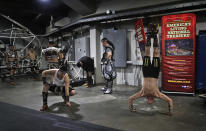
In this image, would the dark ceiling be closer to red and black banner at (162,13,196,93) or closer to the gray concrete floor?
red and black banner at (162,13,196,93)

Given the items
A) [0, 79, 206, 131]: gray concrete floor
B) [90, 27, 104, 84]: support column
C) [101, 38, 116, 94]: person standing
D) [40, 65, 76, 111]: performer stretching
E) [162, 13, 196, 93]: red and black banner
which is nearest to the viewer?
[0, 79, 206, 131]: gray concrete floor

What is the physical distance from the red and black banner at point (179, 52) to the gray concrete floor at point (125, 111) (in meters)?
0.44

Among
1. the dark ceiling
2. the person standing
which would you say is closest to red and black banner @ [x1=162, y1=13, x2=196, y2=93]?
the person standing

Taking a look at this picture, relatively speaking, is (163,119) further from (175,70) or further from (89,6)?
(89,6)

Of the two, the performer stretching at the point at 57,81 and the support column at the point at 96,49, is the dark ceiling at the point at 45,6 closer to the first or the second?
the support column at the point at 96,49

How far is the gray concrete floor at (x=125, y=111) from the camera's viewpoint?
9.05 feet

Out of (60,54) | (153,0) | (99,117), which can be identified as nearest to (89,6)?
(153,0)

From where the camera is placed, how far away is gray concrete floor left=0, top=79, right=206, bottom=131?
2.76m

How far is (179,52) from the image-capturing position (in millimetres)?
4570

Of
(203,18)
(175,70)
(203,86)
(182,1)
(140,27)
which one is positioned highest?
(182,1)

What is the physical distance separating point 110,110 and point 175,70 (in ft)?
7.84

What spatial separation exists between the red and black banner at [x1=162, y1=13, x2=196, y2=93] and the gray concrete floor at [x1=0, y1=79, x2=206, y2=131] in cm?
44

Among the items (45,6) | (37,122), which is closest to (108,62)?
(37,122)

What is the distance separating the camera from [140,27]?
3791mm
